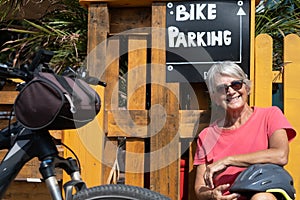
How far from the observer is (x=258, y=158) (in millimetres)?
2824

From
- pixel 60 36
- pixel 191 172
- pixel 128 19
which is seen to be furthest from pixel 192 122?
pixel 60 36

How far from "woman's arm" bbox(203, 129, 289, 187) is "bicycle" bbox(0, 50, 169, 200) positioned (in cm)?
67

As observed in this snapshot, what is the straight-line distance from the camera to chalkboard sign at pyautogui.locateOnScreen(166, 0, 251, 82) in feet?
10.8

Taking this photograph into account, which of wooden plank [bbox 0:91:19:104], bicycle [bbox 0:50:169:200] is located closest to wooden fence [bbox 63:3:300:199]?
wooden plank [bbox 0:91:19:104]

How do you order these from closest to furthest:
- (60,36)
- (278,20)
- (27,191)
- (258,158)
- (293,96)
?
1. (258,158)
2. (293,96)
3. (27,191)
4. (278,20)
5. (60,36)

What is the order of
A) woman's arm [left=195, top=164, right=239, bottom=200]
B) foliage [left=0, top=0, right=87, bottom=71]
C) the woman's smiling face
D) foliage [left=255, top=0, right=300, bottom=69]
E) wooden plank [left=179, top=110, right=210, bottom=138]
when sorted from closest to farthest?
1. woman's arm [left=195, top=164, right=239, bottom=200]
2. the woman's smiling face
3. wooden plank [left=179, top=110, right=210, bottom=138]
4. foliage [left=255, top=0, right=300, bottom=69]
5. foliage [left=0, top=0, right=87, bottom=71]

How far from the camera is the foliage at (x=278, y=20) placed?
13.2 feet

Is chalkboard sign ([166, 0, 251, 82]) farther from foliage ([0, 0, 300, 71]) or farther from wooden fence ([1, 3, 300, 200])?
foliage ([0, 0, 300, 71])

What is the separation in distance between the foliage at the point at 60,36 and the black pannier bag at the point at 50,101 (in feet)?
5.64

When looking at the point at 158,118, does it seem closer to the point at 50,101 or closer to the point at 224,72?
the point at 224,72

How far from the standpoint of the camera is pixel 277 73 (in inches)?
129

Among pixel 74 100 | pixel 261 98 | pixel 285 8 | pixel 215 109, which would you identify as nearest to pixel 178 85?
pixel 215 109

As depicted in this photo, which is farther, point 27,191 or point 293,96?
point 27,191

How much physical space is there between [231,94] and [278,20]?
1.33 metres
